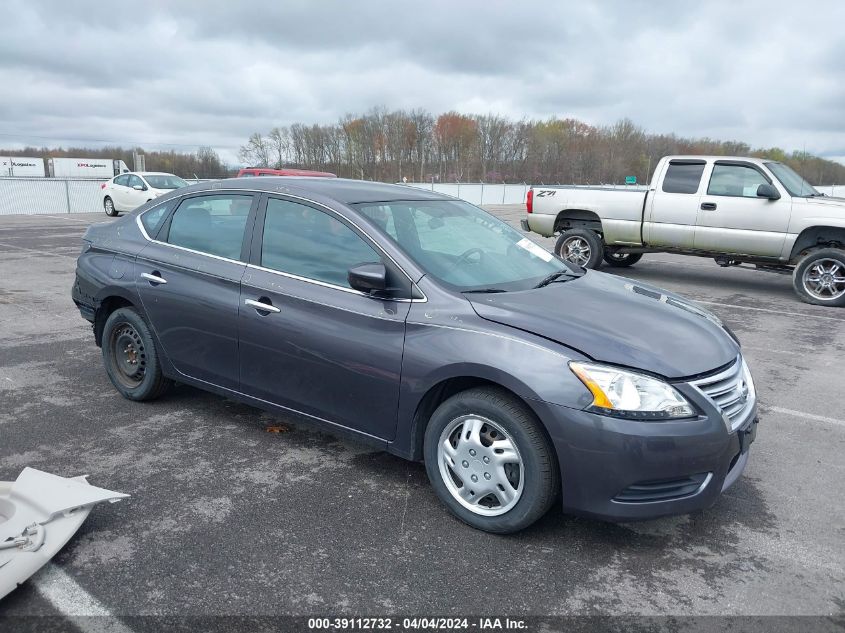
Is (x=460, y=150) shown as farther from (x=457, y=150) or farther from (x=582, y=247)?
(x=582, y=247)

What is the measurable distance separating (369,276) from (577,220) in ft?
30.7

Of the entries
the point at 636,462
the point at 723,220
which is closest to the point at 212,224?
the point at 636,462

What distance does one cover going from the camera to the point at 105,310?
16.5 feet

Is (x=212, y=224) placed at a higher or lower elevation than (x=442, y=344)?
higher

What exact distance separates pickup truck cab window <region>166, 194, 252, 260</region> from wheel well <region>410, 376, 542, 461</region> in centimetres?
159

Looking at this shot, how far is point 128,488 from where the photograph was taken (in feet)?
12.0

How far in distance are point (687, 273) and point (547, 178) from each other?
211 ft

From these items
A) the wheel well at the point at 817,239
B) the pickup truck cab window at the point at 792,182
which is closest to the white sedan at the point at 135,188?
the pickup truck cab window at the point at 792,182

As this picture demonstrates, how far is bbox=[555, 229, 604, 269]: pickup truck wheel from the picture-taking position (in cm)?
1172

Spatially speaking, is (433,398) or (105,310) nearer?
(433,398)

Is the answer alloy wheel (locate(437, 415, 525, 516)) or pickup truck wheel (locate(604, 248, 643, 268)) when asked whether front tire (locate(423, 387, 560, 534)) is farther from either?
pickup truck wheel (locate(604, 248, 643, 268))

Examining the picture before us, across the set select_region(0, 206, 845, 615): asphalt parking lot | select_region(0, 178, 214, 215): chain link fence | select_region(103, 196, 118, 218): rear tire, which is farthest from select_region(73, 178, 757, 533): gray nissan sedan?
select_region(0, 178, 214, 215): chain link fence

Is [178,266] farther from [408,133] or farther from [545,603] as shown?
[408,133]

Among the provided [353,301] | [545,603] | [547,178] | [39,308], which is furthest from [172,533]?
[547,178]
